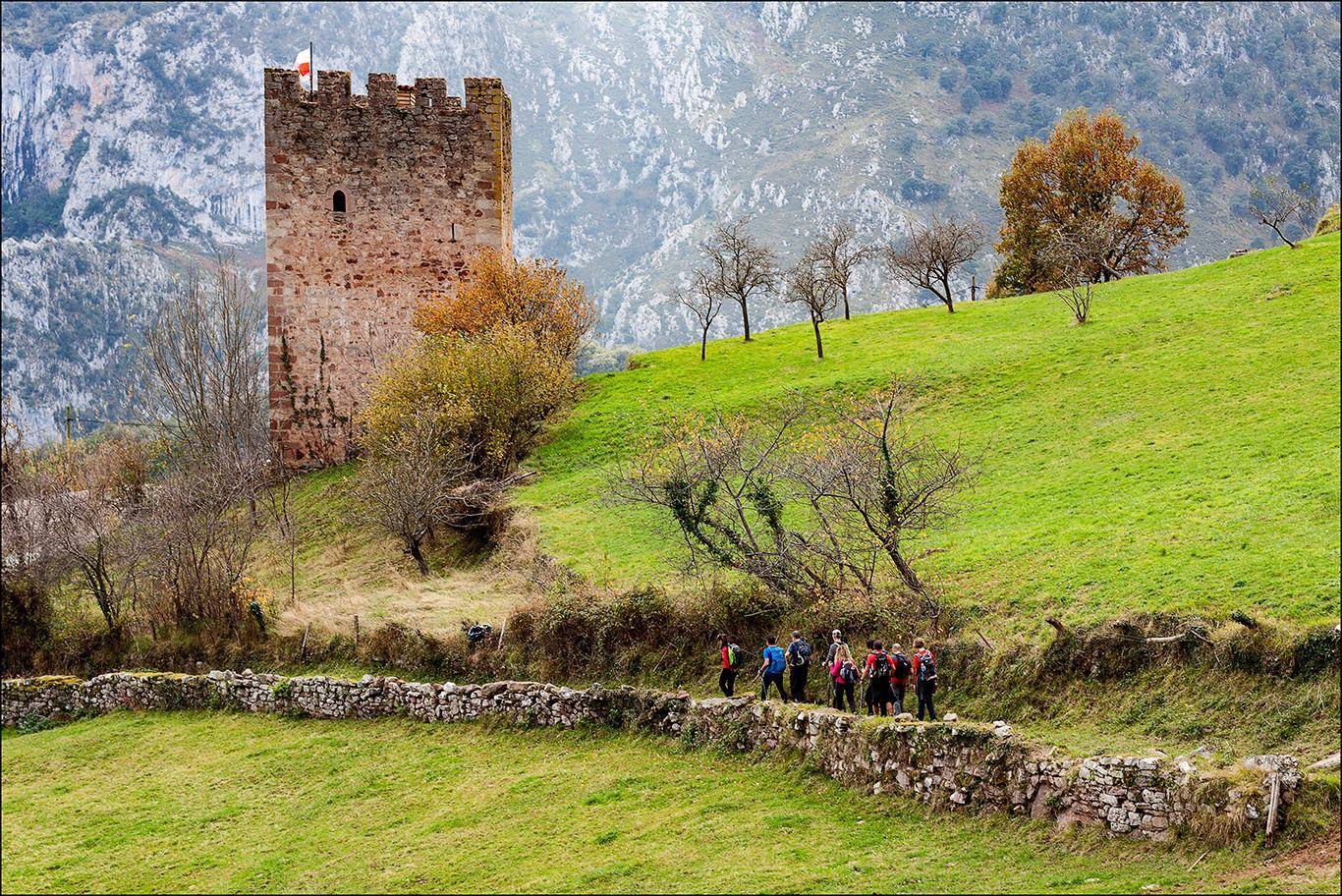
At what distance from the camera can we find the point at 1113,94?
182 metres

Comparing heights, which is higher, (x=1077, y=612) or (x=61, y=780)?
(x=1077, y=612)

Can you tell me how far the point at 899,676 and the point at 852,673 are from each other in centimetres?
97

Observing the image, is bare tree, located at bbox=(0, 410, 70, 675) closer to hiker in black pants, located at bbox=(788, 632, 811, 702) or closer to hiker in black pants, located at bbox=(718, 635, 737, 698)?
hiker in black pants, located at bbox=(718, 635, 737, 698)

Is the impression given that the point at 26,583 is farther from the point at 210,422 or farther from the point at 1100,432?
the point at 1100,432

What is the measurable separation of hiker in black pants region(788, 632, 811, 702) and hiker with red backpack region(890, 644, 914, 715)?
1938 millimetres

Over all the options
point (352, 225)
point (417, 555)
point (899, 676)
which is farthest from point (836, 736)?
point (352, 225)

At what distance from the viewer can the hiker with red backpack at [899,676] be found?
68.9 feet

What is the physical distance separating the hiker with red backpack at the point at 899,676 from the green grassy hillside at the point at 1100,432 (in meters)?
2.20

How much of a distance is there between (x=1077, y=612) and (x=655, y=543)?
1225 cm

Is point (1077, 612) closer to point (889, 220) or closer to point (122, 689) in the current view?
point (122, 689)

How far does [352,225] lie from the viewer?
A: 4772cm

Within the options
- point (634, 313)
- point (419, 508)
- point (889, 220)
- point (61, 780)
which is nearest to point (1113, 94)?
point (889, 220)

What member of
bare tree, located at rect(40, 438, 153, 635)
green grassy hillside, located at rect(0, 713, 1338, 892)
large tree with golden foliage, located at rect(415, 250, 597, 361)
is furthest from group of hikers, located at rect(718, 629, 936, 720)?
large tree with golden foliage, located at rect(415, 250, 597, 361)

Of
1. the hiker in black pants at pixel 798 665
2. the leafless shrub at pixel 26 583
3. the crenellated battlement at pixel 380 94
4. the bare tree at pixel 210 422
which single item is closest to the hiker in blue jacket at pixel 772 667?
the hiker in black pants at pixel 798 665
